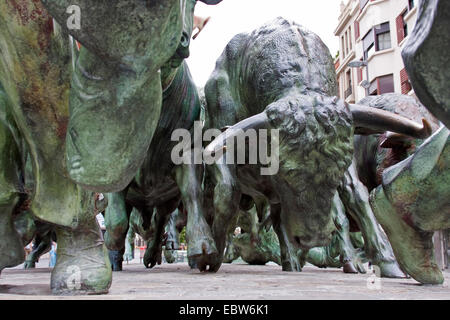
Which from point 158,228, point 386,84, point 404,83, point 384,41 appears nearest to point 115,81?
point 158,228

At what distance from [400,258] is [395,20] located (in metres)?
28.3

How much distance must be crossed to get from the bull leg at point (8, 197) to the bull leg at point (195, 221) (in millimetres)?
1921

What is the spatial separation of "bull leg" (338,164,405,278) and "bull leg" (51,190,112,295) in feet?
7.98

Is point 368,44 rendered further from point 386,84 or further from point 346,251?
point 346,251

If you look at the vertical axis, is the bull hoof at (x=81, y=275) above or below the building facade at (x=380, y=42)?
below

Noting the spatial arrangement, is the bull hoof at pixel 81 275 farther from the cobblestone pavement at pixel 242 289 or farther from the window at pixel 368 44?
the window at pixel 368 44

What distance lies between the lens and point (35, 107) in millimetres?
2121

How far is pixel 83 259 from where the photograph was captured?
7.98ft

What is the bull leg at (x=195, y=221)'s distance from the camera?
4246 millimetres

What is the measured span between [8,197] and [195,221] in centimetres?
219

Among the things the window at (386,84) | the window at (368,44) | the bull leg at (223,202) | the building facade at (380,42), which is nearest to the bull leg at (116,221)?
the bull leg at (223,202)

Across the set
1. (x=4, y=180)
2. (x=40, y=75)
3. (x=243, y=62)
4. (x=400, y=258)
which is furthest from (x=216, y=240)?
(x=40, y=75)
